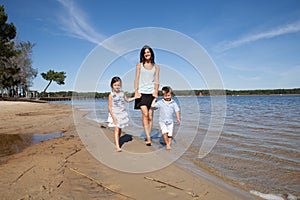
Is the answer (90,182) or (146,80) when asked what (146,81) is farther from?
(90,182)

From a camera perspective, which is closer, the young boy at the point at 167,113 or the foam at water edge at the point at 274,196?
the foam at water edge at the point at 274,196

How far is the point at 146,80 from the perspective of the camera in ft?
14.5

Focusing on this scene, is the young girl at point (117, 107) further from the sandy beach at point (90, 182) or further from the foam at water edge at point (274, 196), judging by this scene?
the foam at water edge at point (274, 196)

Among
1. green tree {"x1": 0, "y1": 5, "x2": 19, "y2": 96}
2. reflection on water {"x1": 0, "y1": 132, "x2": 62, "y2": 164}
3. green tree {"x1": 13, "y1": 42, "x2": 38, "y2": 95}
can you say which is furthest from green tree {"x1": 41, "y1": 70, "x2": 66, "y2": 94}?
reflection on water {"x1": 0, "y1": 132, "x2": 62, "y2": 164}

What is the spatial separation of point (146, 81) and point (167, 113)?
0.86 metres

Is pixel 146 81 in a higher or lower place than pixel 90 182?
higher

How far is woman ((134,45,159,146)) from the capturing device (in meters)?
4.42

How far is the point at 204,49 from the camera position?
4.28 m

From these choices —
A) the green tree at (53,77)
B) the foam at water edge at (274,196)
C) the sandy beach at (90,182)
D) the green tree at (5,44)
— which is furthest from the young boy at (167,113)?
the green tree at (53,77)

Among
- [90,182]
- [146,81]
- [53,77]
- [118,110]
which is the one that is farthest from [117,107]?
[53,77]

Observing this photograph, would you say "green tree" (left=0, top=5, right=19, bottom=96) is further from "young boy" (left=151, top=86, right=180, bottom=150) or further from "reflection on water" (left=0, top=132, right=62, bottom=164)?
"young boy" (left=151, top=86, right=180, bottom=150)

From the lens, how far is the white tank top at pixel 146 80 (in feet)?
14.5

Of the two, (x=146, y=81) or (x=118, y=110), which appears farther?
(x=146, y=81)

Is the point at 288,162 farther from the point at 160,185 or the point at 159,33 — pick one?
the point at 159,33
